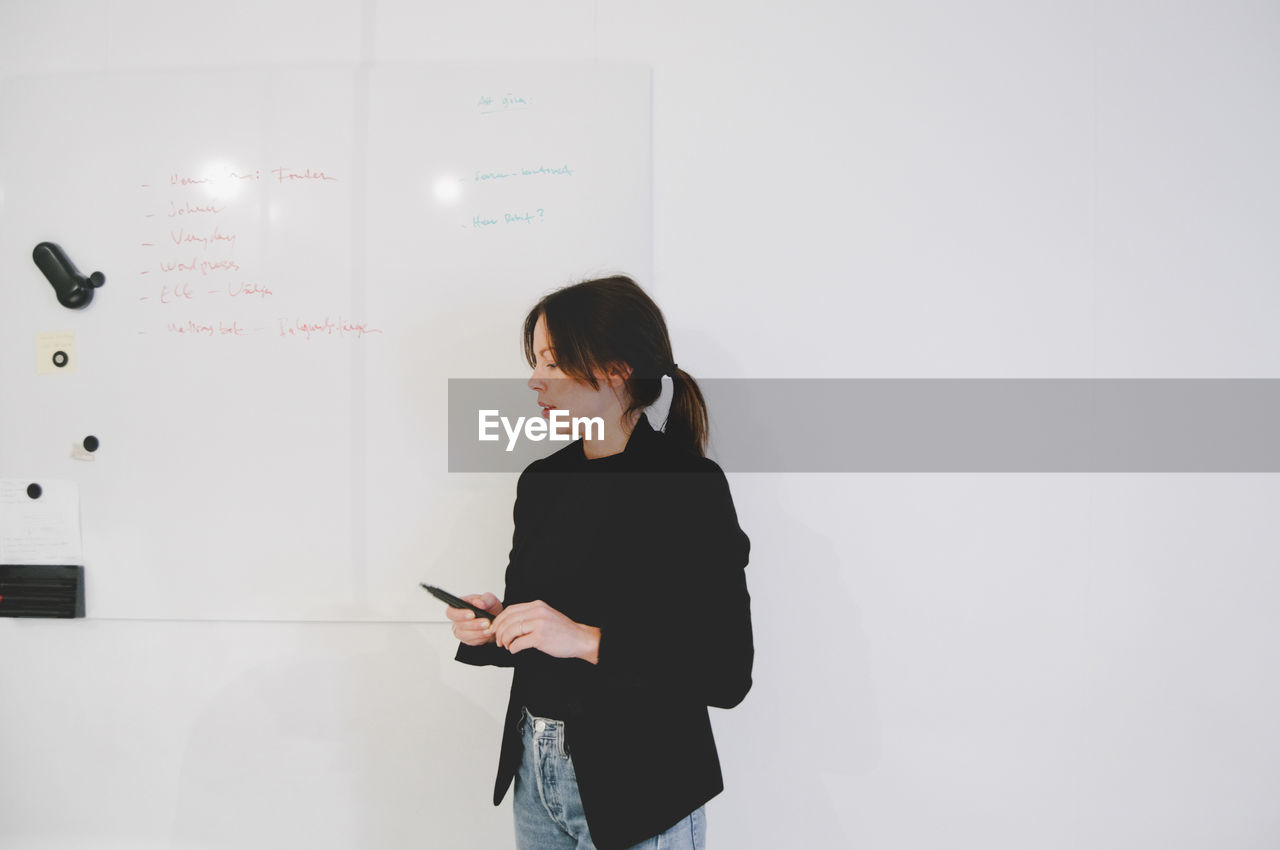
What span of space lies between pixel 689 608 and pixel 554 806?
0.38 m

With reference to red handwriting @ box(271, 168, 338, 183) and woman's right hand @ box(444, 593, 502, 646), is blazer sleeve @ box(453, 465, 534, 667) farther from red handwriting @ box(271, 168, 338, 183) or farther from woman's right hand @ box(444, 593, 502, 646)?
red handwriting @ box(271, 168, 338, 183)

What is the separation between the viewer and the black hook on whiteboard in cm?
146

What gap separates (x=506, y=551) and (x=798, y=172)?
1.08m

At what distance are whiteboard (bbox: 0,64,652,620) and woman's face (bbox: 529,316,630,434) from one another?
0.40 meters

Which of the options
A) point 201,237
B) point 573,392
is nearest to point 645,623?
point 573,392

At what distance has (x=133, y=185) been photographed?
1482 millimetres

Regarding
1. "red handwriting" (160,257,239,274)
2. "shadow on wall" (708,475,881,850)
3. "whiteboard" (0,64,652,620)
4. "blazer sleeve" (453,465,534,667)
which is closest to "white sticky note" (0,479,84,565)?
"whiteboard" (0,64,652,620)

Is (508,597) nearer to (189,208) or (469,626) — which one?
(469,626)

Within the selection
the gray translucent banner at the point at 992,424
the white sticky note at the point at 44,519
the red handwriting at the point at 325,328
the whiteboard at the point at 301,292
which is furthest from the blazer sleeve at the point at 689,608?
the white sticky note at the point at 44,519

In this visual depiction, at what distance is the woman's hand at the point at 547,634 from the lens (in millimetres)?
921

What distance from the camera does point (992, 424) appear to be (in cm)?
144

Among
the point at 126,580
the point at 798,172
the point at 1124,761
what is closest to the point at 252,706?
the point at 126,580

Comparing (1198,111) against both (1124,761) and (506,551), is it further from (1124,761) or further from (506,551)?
(506,551)

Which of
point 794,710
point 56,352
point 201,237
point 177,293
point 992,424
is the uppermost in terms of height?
point 201,237
